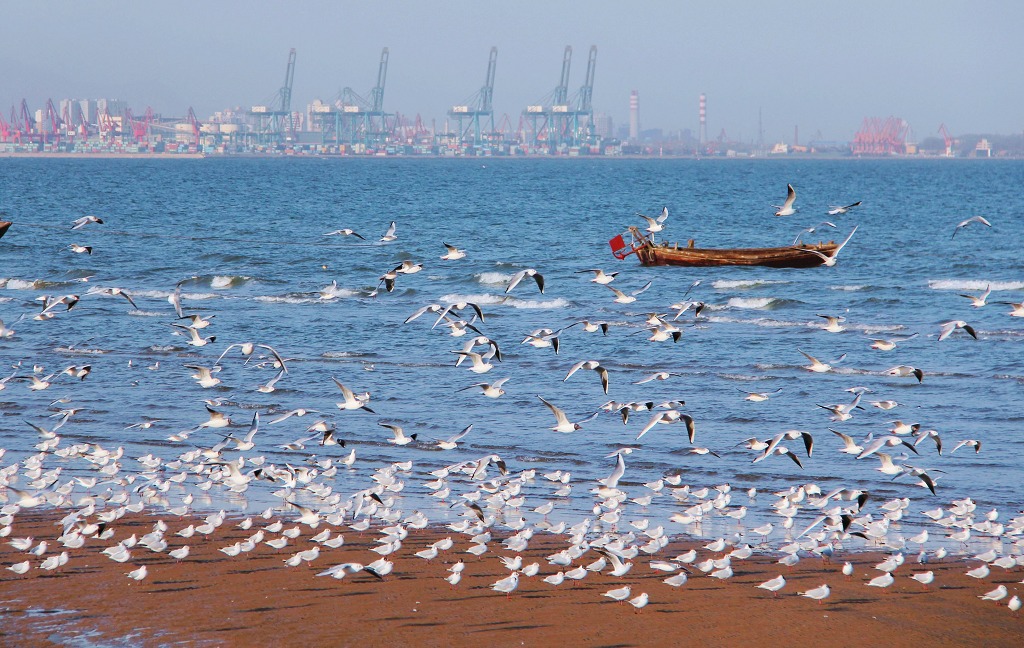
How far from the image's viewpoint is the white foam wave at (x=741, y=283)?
1715 inches

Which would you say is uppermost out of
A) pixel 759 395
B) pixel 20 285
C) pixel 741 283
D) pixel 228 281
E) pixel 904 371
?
pixel 904 371

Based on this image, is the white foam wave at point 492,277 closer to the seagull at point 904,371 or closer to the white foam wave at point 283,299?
the white foam wave at point 283,299

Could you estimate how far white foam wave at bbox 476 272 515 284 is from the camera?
155 ft

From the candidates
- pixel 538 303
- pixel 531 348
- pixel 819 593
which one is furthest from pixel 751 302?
pixel 819 593

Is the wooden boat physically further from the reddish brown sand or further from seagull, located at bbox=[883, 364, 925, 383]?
the reddish brown sand

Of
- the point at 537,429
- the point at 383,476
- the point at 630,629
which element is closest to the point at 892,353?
the point at 537,429

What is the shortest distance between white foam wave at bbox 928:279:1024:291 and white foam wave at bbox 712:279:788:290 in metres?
6.06

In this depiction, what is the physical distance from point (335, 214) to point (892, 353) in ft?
202

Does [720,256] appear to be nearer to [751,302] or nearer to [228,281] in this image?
[751,302]

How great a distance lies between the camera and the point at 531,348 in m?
30.5

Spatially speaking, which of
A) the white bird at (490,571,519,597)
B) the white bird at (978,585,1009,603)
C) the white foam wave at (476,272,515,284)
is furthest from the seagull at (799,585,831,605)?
the white foam wave at (476,272,515,284)

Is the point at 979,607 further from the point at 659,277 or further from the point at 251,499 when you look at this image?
the point at 659,277

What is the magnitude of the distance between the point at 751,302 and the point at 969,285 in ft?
35.3

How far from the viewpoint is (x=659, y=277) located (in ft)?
154
